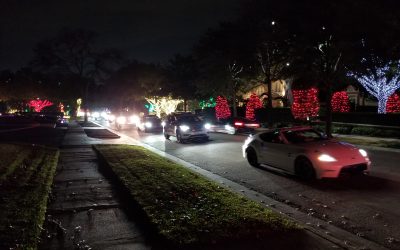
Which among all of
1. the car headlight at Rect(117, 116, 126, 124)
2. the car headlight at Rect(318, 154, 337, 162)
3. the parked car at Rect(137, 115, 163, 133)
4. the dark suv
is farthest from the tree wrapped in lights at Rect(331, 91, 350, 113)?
the car headlight at Rect(318, 154, 337, 162)

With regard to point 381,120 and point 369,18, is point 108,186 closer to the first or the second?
point 369,18

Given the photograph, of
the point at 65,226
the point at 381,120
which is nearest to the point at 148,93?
the point at 381,120

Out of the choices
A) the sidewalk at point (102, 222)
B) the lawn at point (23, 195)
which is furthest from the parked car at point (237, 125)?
the sidewalk at point (102, 222)

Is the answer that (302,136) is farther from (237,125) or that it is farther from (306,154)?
(237,125)

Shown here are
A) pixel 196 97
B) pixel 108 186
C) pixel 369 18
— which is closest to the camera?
pixel 108 186

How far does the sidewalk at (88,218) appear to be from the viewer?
→ 6.43 m

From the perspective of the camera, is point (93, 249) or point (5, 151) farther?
point (5, 151)

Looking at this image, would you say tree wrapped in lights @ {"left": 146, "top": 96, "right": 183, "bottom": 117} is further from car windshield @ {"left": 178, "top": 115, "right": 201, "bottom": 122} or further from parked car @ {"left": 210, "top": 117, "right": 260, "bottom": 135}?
car windshield @ {"left": 178, "top": 115, "right": 201, "bottom": 122}

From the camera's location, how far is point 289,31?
24672 millimetres

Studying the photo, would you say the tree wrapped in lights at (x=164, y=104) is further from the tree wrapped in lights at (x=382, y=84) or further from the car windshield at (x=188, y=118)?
the car windshield at (x=188, y=118)

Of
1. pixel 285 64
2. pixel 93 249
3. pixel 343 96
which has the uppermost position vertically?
pixel 285 64

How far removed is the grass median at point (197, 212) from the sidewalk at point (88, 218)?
43 cm

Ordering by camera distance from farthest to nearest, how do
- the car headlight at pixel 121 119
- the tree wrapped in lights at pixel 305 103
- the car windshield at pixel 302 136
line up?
the car headlight at pixel 121 119 < the tree wrapped in lights at pixel 305 103 < the car windshield at pixel 302 136

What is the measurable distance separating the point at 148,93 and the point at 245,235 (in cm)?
5650
